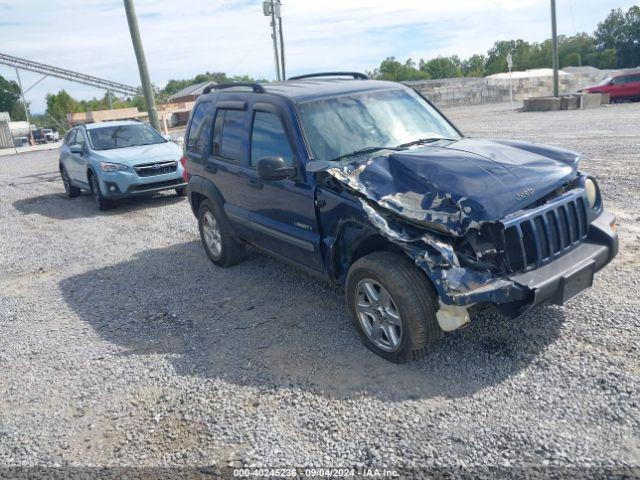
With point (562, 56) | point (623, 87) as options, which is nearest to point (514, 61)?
point (562, 56)

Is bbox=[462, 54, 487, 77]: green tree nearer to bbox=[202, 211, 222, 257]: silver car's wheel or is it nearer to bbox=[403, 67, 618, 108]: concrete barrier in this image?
bbox=[403, 67, 618, 108]: concrete barrier

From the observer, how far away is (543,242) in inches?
142

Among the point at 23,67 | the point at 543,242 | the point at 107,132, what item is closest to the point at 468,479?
the point at 543,242

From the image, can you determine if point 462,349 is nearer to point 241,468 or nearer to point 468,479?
point 468,479

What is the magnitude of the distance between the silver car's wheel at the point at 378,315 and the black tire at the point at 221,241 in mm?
2481

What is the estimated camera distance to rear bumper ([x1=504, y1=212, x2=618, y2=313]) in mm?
3377

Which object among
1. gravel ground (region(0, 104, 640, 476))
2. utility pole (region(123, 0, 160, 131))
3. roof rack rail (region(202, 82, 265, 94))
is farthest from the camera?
utility pole (region(123, 0, 160, 131))

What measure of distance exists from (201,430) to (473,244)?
2104 millimetres

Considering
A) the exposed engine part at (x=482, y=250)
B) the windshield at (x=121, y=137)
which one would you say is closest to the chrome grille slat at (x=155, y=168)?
the windshield at (x=121, y=137)

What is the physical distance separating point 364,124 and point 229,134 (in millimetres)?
1618

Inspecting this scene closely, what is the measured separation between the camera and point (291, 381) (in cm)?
386

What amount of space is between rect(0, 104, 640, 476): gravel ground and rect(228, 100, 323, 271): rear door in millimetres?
608

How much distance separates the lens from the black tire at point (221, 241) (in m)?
6.08

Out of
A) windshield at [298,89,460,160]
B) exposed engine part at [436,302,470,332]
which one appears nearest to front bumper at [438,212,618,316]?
exposed engine part at [436,302,470,332]
